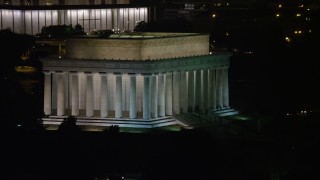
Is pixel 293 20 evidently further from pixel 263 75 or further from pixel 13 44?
pixel 13 44

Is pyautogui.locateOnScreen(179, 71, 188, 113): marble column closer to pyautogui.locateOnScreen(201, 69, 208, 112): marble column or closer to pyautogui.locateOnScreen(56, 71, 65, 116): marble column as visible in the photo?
pyautogui.locateOnScreen(201, 69, 208, 112): marble column

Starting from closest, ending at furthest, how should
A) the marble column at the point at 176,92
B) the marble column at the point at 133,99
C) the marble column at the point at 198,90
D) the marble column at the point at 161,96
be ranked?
the marble column at the point at 133,99, the marble column at the point at 161,96, the marble column at the point at 176,92, the marble column at the point at 198,90

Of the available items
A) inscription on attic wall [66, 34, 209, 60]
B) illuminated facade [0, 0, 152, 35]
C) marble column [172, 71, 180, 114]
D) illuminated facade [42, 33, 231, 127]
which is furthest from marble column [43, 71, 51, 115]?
illuminated facade [0, 0, 152, 35]

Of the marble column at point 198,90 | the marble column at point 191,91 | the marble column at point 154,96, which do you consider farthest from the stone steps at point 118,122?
the marble column at point 198,90

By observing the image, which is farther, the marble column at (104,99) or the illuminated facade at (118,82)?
the marble column at (104,99)

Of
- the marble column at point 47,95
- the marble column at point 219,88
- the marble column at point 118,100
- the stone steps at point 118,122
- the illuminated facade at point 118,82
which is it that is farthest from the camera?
the marble column at point 219,88

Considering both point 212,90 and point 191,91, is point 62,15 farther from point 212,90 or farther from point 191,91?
point 191,91

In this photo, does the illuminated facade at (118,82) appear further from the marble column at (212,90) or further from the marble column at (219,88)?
the marble column at (219,88)

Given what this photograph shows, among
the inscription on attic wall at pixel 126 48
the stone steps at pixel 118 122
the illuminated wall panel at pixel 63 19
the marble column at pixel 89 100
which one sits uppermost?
the illuminated wall panel at pixel 63 19

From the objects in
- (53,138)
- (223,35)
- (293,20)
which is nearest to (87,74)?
(53,138)
